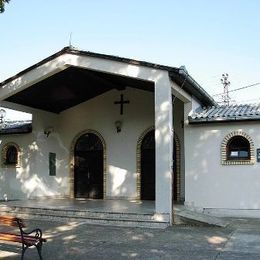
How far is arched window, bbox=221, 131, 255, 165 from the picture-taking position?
1346 cm

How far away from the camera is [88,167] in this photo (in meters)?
17.4

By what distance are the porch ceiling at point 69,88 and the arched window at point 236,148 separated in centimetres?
304

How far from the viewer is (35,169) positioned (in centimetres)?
1673

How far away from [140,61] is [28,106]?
225 inches

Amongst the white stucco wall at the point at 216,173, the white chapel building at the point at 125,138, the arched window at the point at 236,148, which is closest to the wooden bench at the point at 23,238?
the white chapel building at the point at 125,138

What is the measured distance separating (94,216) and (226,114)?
5124mm

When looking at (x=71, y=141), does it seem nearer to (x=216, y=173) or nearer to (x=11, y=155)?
(x=11, y=155)

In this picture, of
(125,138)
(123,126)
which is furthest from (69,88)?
(125,138)

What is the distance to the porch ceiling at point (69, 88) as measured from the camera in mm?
14695

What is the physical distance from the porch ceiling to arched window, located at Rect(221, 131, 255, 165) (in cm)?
304

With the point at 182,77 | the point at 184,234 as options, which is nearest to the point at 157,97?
the point at 182,77

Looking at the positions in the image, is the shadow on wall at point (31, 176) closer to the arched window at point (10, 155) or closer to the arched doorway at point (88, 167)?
the arched window at point (10, 155)

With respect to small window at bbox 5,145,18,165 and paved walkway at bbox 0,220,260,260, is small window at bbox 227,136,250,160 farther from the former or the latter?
small window at bbox 5,145,18,165

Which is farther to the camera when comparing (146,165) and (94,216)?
(146,165)
